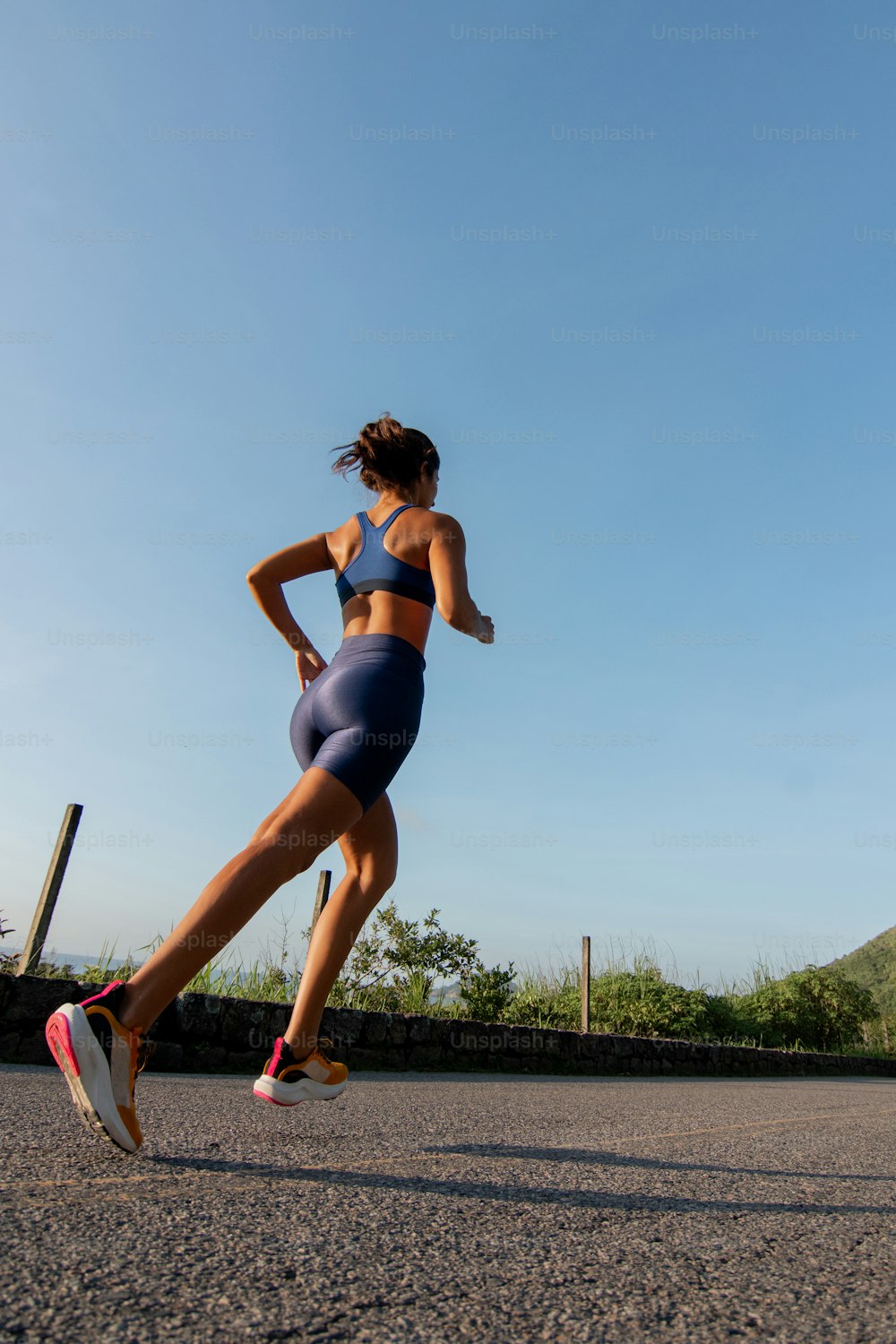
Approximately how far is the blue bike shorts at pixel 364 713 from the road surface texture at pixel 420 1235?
0.91 meters

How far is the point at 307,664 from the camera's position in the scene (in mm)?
2811

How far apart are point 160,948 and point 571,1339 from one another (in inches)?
45.6

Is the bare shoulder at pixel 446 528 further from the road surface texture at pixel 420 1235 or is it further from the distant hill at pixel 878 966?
the distant hill at pixel 878 966

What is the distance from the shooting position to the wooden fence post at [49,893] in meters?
5.19

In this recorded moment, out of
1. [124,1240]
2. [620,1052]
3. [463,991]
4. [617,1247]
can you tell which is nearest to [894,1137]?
[617,1247]

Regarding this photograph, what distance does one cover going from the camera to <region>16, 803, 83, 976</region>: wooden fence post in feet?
17.0

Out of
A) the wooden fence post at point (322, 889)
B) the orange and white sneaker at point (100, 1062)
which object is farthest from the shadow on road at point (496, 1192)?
the wooden fence post at point (322, 889)

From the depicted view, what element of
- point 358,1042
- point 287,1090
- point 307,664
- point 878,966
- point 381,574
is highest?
point 878,966

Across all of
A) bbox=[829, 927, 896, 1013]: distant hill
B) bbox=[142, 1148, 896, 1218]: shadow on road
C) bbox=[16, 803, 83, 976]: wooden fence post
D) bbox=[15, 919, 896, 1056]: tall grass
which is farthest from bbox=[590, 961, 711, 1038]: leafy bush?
bbox=[142, 1148, 896, 1218]: shadow on road

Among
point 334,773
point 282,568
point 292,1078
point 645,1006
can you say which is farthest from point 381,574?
point 645,1006

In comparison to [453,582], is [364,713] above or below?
below

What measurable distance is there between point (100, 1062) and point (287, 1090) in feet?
1.95

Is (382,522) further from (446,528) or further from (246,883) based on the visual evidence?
(246,883)

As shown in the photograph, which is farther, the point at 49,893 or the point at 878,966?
the point at 878,966
